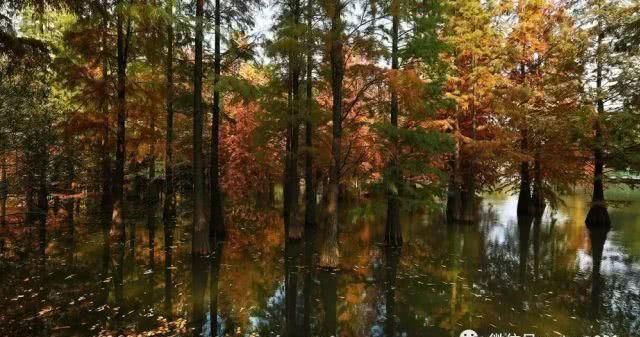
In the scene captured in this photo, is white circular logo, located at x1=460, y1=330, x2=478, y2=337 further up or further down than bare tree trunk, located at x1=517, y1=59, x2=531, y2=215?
further down

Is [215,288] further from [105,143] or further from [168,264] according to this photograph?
[105,143]

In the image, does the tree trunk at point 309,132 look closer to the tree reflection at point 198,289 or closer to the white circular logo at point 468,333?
the tree reflection at point 198,289

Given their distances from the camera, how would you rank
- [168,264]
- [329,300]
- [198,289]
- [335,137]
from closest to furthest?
[329,300]
[198,289]
[335,137]
[168,264]

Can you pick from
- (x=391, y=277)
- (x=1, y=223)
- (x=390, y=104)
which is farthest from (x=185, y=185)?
(x=391, y=277)

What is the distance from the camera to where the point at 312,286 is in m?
10.8

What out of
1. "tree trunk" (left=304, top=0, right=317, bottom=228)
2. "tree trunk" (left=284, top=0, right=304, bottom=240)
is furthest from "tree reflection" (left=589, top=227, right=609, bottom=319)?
"tree trunk" (left=284, top=0, right=304, bottom=240)

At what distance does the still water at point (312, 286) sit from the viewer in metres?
8.10

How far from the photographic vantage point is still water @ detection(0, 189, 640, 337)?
319 inches

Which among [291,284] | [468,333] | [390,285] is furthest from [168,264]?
[468,333]

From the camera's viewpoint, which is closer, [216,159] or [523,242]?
[216,159]

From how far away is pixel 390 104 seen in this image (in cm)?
1513

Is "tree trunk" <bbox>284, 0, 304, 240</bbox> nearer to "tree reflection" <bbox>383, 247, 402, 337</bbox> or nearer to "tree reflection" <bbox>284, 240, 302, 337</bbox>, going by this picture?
"tree reflection" <bbox>284, 240, 302, 337</bbox>

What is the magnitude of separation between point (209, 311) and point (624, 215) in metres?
28.6

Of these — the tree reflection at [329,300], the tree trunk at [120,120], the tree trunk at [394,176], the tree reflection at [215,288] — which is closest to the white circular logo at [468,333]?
the tree reflection at [329,300]
